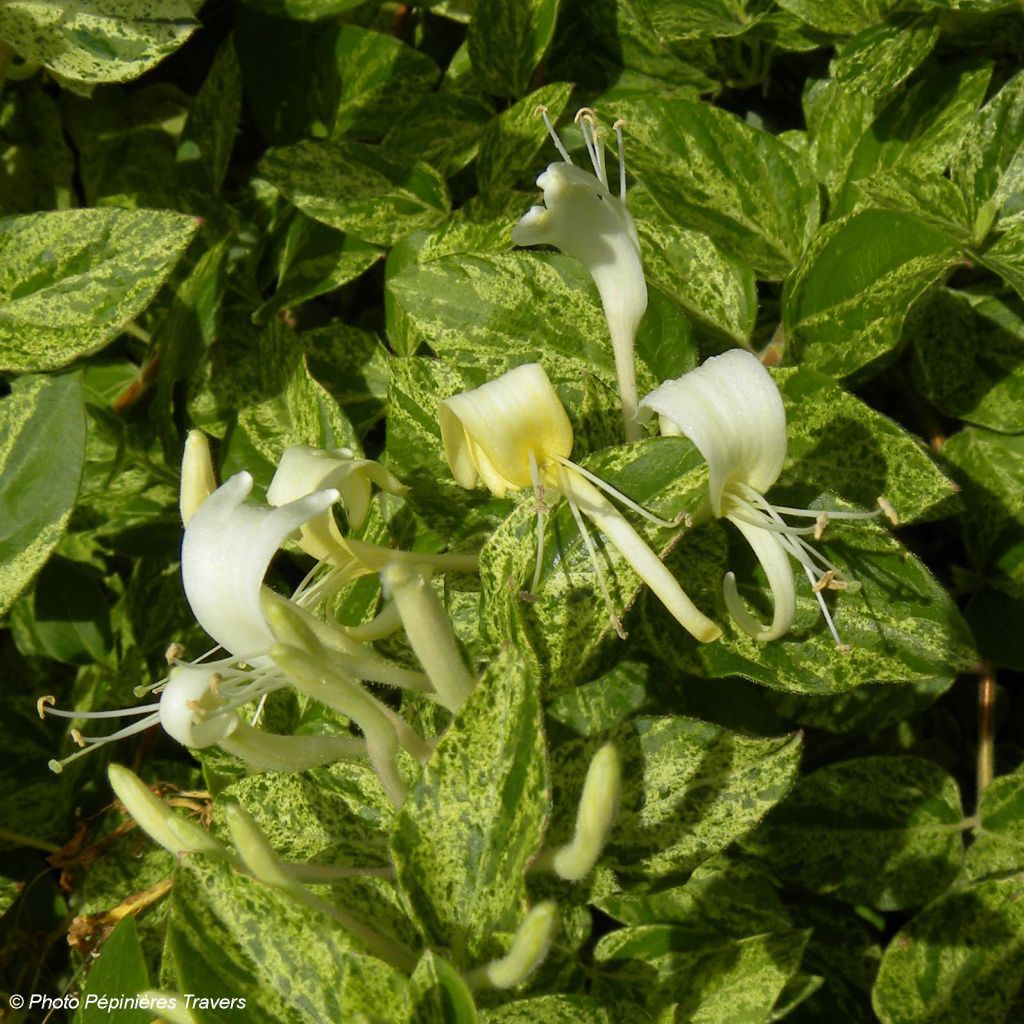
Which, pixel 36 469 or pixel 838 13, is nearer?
pixel 36 469

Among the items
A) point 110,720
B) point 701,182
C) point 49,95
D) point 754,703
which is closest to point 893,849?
point 754,703

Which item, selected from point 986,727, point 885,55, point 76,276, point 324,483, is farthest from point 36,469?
point 986,727

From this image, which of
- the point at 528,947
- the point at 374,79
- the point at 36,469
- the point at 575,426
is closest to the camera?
the point at 528,947

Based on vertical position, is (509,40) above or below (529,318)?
above

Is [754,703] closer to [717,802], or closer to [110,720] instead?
[717,802]

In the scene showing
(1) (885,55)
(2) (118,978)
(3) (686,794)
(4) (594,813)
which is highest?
(1) (885,55)

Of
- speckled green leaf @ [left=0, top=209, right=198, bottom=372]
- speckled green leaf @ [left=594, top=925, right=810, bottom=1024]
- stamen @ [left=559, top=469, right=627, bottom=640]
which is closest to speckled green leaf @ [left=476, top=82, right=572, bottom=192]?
speckled green leaf @ [left=0, top=209, right=198, bottom=372]

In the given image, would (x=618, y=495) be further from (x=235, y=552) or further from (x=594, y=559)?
(x=235, y=552)

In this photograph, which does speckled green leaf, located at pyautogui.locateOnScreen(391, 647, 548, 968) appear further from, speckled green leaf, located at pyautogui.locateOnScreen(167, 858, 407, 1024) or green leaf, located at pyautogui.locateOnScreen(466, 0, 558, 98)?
green leaf, located at pyautogui.locateOnScreen(466, 0, 558, 98)
